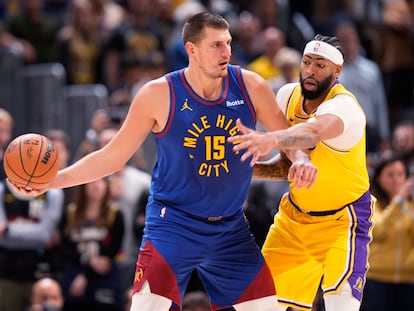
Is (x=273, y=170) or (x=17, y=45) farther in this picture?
(x=17, y=45)

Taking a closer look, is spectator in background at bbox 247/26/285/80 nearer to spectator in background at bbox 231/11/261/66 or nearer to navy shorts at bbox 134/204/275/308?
A: spectator in background at bbox 231/11/261/66

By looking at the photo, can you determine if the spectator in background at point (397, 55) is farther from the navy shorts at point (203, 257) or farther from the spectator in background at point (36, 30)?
the navy shorts at point (203, 257)

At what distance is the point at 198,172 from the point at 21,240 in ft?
13.1

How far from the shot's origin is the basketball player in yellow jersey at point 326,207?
257 inches

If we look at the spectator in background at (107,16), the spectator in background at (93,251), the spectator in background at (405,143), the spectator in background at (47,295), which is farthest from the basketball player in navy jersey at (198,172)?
the spectator in background at (107,16)

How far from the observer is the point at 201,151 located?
6.58 m

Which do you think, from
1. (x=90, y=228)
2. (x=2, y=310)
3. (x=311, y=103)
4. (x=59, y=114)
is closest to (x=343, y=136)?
(x=311, y=103)

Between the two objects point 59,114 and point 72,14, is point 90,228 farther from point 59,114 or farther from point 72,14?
point 72,14

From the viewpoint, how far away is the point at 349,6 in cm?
1457

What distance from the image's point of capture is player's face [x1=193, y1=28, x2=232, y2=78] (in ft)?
21.5

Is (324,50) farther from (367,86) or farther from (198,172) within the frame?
(367,86)

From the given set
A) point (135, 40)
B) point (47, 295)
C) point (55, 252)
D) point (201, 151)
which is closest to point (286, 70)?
point (135, 40)

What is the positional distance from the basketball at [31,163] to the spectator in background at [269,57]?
5.76 metres

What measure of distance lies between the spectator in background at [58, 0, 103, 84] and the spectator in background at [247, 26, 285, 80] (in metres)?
2.06
